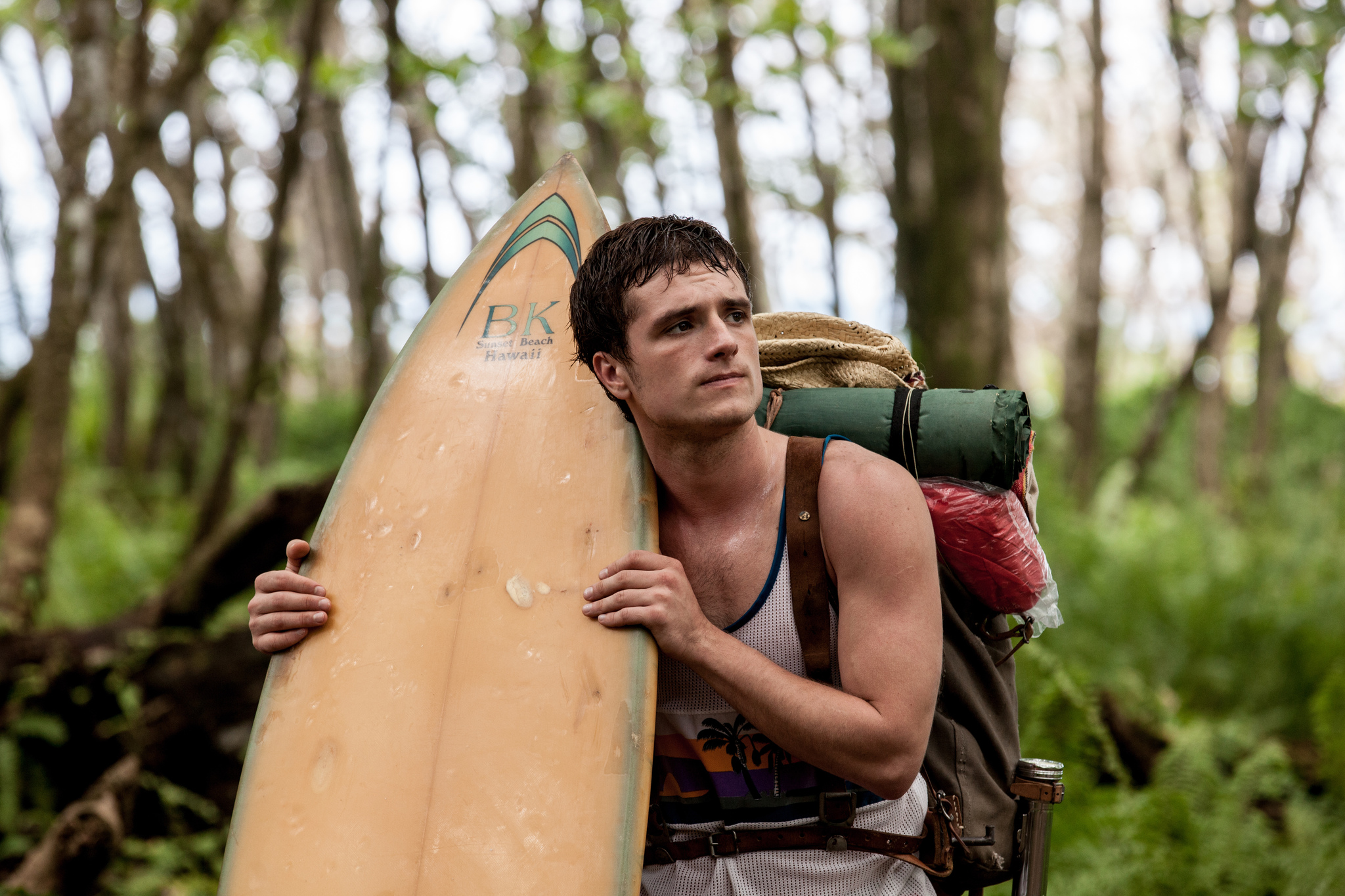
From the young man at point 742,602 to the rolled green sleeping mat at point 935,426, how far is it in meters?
0.10

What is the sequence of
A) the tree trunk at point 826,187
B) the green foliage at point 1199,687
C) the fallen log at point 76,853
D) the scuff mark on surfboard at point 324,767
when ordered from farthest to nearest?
the tree trunk at point 826,187, the green foliage at point 1199,687, the fallen log at point 76,853, the scuff mark on surfboard at point 324,767

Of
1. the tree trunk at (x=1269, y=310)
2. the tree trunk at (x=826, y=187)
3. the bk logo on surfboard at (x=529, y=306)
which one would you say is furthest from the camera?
the tree trunk at (x=826, y=187)

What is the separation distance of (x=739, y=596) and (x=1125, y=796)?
253 cm

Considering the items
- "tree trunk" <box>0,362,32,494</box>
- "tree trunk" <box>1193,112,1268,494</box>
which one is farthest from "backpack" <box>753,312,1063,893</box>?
"tree trunk" <box>1193,112,1268,494</box>

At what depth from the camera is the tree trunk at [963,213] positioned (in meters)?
4.37

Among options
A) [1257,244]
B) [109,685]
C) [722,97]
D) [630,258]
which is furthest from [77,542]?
[1257,244]

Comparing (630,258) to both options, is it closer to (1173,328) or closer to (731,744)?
(731,744)

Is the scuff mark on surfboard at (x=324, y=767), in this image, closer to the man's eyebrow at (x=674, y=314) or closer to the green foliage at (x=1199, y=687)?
the man's eyebrow at (x=674, y=314)

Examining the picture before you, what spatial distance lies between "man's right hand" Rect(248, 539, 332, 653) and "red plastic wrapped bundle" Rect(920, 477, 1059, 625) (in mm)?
1193

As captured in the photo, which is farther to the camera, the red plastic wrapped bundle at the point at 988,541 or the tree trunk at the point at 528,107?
the tree trunk at the point at 528,107

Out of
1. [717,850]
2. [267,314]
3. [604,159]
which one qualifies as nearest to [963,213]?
[717,850]

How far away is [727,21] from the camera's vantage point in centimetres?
635

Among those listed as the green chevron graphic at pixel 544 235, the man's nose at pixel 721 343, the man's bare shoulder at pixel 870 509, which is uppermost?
the green chevron graphic at pixel 544 235

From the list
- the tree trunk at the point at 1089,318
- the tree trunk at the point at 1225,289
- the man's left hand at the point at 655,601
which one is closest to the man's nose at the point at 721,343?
the man's left hand at the point at 655,601
